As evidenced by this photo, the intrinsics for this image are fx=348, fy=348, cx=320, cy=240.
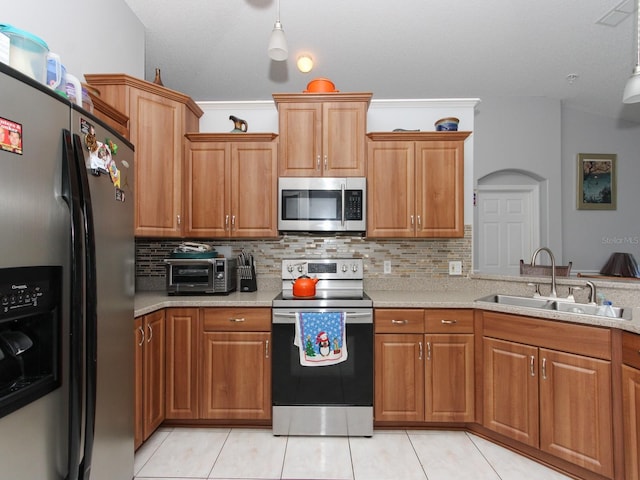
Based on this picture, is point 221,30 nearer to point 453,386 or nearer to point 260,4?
point 260,4

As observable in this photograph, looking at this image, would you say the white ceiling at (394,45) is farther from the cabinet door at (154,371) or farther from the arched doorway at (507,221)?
the cabinet door at (154,371)

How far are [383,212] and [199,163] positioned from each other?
4.86 ft

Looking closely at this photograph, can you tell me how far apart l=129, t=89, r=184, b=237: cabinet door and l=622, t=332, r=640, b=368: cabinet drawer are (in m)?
2.70

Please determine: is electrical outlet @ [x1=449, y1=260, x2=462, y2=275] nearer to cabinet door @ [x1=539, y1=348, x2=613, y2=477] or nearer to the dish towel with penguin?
cabinet door @ [x1=539, y1=348, x2=613, y2=477]

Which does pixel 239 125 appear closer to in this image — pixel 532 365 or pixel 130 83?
pixel 130 83

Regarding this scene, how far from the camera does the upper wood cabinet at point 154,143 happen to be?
2286 mm

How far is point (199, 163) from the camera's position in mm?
2719

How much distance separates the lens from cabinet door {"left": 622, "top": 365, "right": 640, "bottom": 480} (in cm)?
159

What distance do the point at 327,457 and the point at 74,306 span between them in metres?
1.69

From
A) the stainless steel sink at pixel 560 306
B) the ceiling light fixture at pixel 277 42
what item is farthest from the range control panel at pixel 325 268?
the ceiling light fixture at pixel 277 42

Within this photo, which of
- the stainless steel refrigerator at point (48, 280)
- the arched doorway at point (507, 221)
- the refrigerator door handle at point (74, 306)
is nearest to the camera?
the stainless steel refrigerator at point (48, 280)

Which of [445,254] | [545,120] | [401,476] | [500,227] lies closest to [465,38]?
[445,254]

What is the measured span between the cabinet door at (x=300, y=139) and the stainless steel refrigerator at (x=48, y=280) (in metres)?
1.55

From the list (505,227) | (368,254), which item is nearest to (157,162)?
(368,254)
